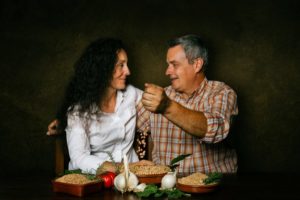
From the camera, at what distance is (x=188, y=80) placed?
10.7 ft

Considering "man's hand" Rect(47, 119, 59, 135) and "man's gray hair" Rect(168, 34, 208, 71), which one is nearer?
"man's hand" Rect(47, 119, 59, 135)

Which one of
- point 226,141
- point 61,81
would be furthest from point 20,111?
point 226,141

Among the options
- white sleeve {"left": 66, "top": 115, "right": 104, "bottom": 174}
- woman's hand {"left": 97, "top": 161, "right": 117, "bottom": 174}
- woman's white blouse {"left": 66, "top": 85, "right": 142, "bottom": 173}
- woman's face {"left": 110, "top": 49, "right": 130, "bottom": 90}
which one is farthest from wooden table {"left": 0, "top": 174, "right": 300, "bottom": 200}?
woman's face {"left": 110, "top": 49, "right": 130, "bottom": 90}

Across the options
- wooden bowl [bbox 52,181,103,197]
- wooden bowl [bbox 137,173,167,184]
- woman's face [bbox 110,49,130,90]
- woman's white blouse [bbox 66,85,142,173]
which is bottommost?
wooden bowl [bbox 52,181,103,197]

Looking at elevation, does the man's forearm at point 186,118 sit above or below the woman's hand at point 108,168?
above

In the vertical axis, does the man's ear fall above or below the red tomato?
above

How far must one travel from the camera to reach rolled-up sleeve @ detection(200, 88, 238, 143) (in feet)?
8.41

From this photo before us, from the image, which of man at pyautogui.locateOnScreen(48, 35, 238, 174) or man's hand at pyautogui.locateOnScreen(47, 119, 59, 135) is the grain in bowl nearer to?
man at pyautogui.locateOnScreen(48, 35, 238, 174)

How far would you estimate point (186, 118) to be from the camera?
238 centimetres

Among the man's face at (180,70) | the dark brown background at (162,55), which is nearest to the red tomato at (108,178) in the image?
the man's face at (180,70)

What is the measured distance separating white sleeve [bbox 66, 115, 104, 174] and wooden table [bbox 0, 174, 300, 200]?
1.36 ft

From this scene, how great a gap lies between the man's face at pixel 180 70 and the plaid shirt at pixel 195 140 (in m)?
0.09

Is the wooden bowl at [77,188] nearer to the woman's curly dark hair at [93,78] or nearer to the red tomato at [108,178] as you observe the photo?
the red tomato at [108,178]

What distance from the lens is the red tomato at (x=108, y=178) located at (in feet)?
7.10
